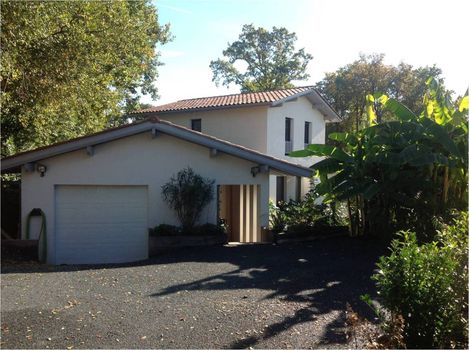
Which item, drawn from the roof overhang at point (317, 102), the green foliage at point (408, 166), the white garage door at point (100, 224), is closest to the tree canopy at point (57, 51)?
the white garage door at point (100, 224)

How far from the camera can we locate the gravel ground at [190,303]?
5.25 m

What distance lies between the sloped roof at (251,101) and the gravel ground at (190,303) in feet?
40.0

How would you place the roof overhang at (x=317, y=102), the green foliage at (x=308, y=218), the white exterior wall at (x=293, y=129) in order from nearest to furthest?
1. the green foliage at (x=308, y=218)
2. the white exterior wall at (x=293, y=129)
3. the roof overhang at (x=317, y=102)

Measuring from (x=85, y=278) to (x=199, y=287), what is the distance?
2.34m

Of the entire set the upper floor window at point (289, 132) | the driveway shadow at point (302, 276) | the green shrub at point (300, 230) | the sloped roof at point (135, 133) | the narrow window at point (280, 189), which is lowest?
the driveway shadow at point (302, 276)

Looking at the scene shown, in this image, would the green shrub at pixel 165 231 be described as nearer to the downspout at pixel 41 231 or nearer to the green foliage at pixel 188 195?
the green foliage at pixel 188 195

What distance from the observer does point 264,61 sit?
145 ft

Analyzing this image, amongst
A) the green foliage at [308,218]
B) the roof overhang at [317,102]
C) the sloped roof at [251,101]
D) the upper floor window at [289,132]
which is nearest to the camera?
the green foliage at [308,218]

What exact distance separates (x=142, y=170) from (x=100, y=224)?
6.59 ft

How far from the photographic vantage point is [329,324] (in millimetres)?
5746

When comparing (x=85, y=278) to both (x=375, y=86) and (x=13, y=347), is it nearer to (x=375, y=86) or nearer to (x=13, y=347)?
(x=13, y=347)

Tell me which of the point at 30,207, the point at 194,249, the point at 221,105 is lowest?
the point at 194,249

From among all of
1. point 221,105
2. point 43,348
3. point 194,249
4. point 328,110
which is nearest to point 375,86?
point 328,110

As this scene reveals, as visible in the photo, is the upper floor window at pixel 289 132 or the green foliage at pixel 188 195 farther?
the upper floor window at pixel 289 132
